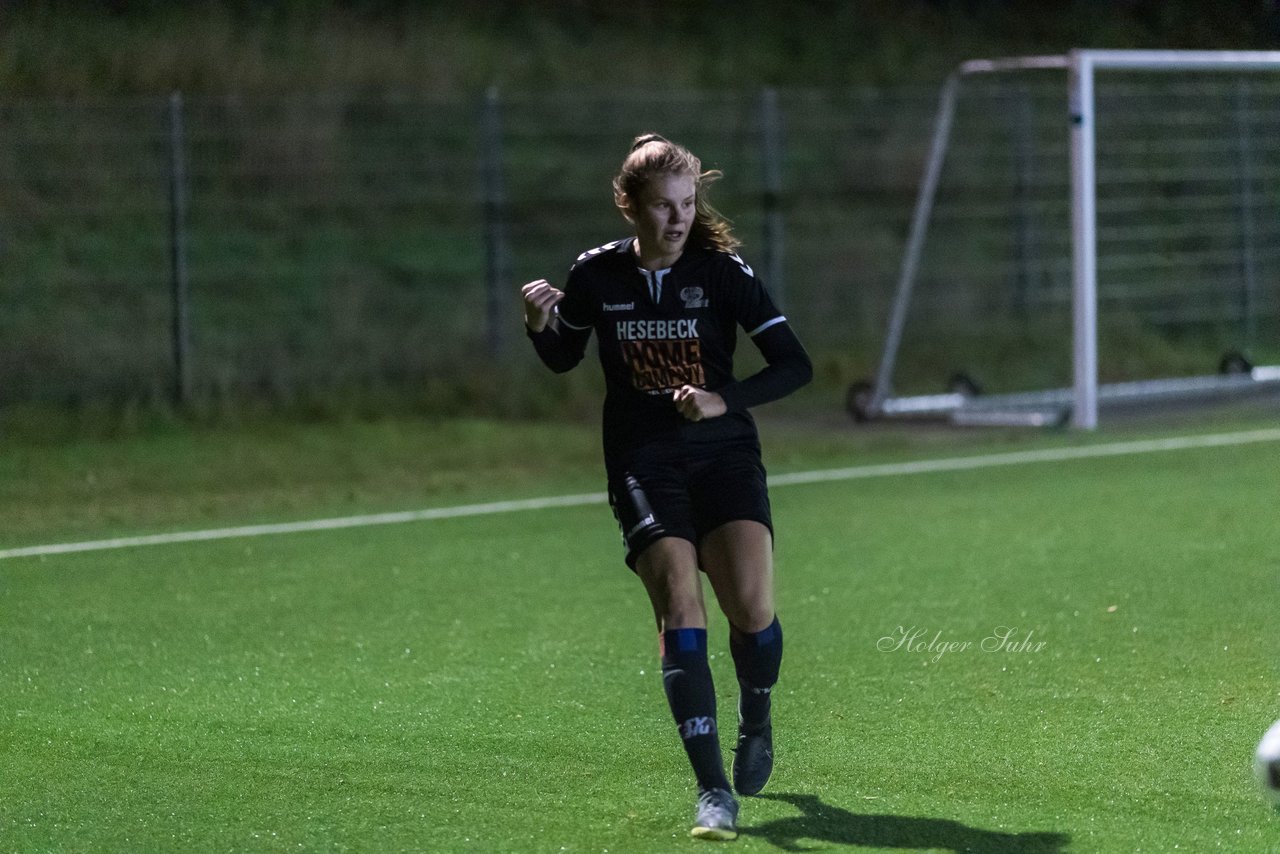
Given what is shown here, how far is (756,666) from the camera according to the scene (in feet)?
16.1

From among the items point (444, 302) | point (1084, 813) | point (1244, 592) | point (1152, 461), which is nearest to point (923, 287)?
point (444, 302)

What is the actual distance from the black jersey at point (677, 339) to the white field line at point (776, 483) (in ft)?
15.9

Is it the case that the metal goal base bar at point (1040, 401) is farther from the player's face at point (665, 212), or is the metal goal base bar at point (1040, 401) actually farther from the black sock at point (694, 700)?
the black sock at point (694, 700)

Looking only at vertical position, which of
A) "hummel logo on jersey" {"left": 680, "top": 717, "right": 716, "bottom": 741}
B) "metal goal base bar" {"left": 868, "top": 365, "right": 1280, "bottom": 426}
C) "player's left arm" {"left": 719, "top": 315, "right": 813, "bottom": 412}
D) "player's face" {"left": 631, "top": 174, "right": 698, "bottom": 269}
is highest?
"player's face" {"left": 631, "top": 174, "right": 698, "bottom": 269}

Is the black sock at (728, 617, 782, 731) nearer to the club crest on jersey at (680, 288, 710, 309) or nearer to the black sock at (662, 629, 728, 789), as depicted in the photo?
the black sock at (662, 629, 728, 789)

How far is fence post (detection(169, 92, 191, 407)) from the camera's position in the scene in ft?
44.7

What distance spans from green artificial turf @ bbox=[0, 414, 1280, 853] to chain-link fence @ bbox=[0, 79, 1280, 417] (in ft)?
18.1

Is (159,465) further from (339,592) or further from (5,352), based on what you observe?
(339,592)

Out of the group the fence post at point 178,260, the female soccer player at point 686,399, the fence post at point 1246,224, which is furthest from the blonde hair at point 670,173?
the fence post at point 1246,224

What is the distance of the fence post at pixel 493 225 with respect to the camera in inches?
579

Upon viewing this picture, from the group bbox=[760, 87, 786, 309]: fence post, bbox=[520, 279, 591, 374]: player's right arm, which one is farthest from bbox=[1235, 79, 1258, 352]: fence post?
bbox=[520, 279, 591, 374]: player's right arm

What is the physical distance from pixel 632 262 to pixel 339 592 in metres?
3.42

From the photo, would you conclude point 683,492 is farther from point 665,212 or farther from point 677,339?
point 665,212

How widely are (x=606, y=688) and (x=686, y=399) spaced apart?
5.70ft
